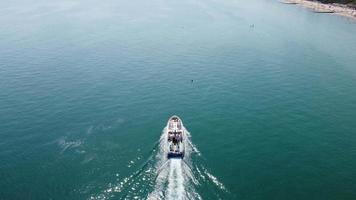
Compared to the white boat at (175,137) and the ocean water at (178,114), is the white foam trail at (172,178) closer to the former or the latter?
the ocean water at (178,114)

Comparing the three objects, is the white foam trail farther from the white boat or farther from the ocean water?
the white boat

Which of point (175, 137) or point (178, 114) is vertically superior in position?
point (178, 114)

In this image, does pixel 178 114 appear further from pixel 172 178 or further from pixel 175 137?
pixel 172 178

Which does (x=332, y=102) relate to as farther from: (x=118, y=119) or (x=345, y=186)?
(x=118, y=119)

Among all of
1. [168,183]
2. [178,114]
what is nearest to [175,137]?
[168,183]

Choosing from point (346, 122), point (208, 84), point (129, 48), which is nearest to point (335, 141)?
point (346, 122)

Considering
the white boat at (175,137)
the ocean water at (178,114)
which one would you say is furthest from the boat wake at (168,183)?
the white boat at (175,137)

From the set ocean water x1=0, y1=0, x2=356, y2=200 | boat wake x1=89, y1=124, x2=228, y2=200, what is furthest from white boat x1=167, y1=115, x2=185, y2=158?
ocean water x1=0, y1=0, x2=356, y2=200
